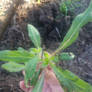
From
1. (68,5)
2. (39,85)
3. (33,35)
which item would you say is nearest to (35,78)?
(39,85)

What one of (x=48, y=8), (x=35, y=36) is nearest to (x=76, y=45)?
(x=48, y=8)

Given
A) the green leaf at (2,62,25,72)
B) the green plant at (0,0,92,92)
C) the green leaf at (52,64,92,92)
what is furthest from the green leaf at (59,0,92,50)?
the green leaf at (2,62,25,72)

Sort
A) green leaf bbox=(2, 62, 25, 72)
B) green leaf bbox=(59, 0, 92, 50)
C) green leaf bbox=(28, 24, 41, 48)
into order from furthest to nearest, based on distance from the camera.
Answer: green leaf bbox=(28, 24, 41, 48) < green leaf bbox=(59, 0, 92, 50) < green leaf bbox=(2, 62, 25, 72)

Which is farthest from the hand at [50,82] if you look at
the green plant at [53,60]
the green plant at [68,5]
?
the green plant at [68,5]

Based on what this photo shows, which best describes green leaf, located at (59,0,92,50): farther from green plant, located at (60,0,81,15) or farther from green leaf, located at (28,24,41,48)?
green plant, located at (60,0,81,15)

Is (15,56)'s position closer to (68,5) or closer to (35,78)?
(35,78)

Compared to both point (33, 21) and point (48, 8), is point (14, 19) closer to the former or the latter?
point (33, 21)

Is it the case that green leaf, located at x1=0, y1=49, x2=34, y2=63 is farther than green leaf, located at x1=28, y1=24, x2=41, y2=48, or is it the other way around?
green leaf, located at x1=28, y1=24, x2=41, y2=48
